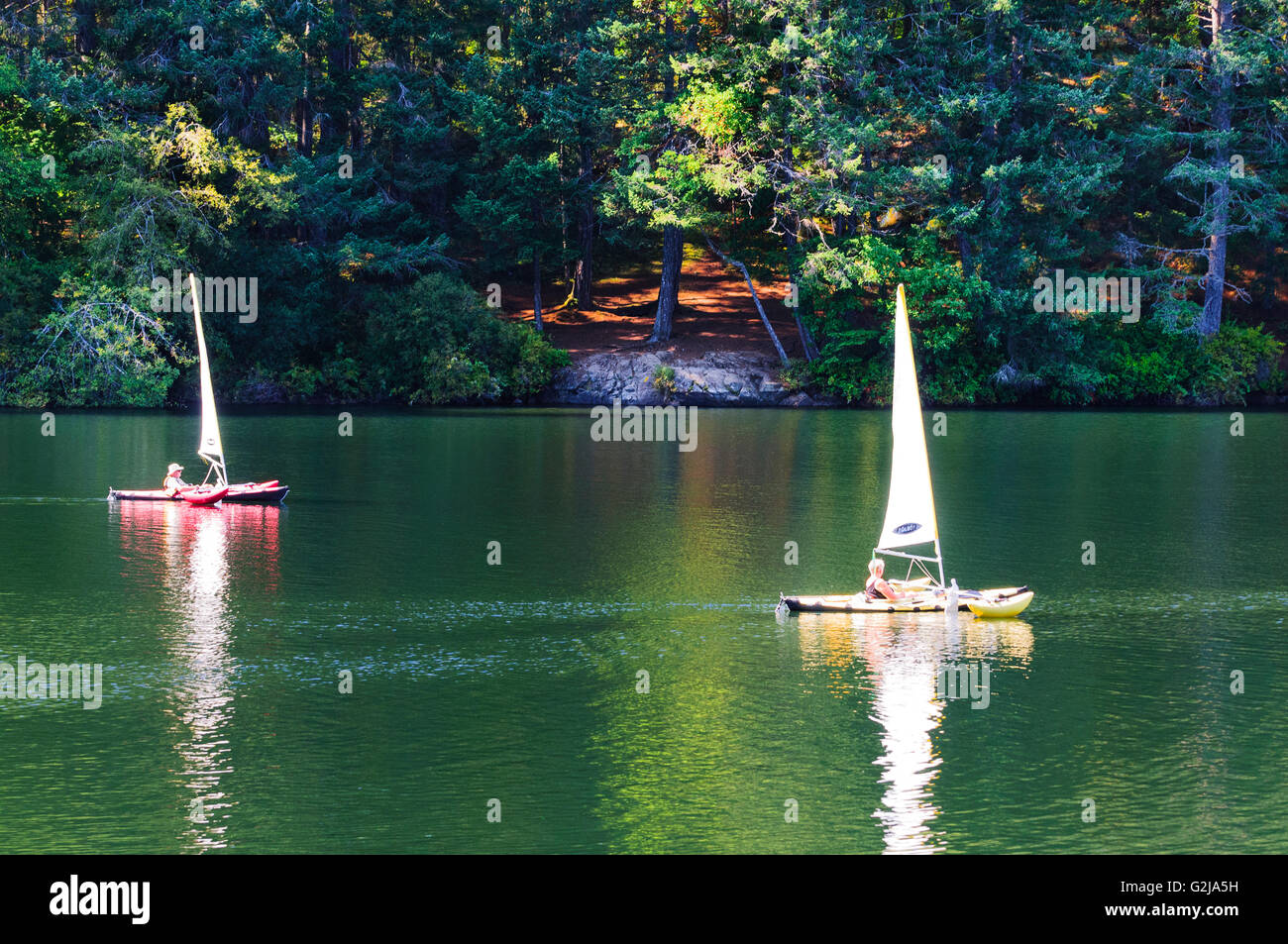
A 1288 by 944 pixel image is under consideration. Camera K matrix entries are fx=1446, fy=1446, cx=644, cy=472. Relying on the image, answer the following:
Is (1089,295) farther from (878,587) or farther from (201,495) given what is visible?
(878,587)

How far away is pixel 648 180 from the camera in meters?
74.0

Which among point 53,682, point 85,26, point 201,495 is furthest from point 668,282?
point 53,682

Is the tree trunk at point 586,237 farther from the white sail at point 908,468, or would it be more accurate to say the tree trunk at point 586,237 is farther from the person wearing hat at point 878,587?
the person wearing hat at point 878,587

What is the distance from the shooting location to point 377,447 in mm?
54750

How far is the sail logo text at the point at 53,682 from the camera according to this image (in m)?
21.5

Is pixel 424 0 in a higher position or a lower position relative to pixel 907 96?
higher

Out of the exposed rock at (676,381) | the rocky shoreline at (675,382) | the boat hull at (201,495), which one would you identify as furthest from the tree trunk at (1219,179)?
the boat hull at (201,495)

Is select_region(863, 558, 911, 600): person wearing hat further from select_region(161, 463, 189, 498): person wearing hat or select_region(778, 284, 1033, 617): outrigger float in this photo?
select_region(161, 463, 189, 498): person wearing hat

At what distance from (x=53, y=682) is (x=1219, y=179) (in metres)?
65.6

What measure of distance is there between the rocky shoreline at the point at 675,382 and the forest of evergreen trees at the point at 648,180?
1.47 m

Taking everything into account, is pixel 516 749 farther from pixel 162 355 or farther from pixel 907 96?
pixel 907 96

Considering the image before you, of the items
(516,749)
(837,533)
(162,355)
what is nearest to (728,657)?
(516,749)

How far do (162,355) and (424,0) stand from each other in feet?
85.6
